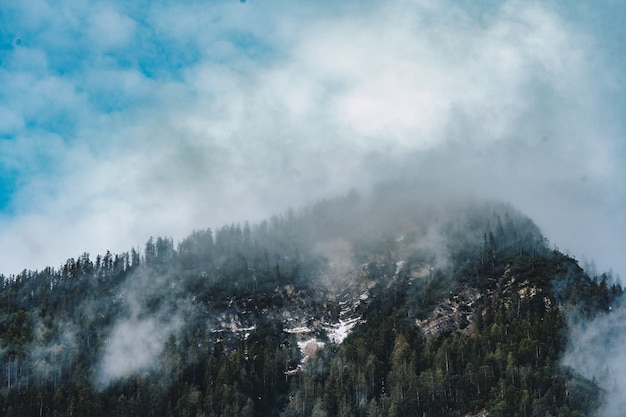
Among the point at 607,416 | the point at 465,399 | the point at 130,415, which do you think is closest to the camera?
the point at 607,416

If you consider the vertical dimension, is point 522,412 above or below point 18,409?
below

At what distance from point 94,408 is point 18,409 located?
2086 centimetres

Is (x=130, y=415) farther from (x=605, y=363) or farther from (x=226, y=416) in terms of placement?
(x=605, y=363)

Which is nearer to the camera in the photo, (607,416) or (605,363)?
(607,416)

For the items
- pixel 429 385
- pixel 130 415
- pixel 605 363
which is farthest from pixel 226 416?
pixel 605 363

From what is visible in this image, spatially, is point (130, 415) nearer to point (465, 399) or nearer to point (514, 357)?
point (465, 399)

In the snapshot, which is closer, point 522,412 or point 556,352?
point 522,412

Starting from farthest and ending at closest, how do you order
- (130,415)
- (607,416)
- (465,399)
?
(130,415) < (465,399) < (607,416)

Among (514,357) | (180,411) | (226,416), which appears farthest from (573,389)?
(180,411)

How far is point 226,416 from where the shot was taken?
194375 millimetres

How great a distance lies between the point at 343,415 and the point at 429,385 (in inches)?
1033

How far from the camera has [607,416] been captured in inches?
6467

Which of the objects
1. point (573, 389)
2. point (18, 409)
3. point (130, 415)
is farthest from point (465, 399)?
point (18, 409)

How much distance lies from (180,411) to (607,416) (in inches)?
4696
